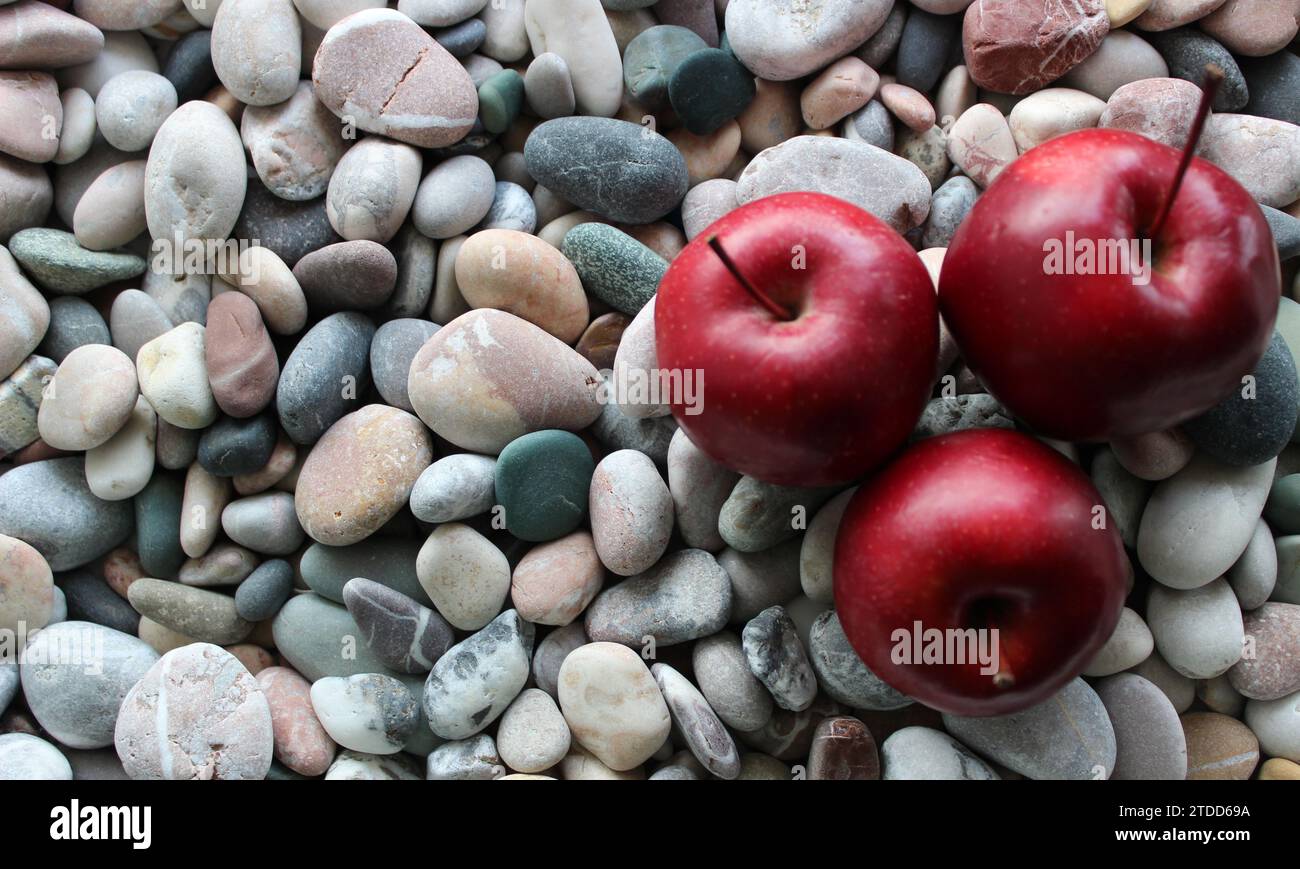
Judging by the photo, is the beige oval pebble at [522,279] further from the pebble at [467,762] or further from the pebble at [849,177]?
the pebble at [467,762]

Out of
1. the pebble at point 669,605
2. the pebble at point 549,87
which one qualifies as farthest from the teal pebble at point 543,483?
the pebble at point 549,87

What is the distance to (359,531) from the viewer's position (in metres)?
1.07

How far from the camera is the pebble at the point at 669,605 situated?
102 cm

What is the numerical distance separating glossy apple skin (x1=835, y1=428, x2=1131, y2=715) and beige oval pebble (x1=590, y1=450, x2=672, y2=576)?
246mm

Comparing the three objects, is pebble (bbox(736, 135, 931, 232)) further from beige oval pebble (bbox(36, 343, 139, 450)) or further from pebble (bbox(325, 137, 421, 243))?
beige oval pebble (bbox(36, 343, 139, 450))

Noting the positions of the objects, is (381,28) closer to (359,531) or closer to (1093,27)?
(359,531)

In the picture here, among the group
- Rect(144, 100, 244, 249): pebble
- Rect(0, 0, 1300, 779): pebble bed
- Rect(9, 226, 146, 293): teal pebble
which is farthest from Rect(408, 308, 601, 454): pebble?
Rect(9, 226, 146, 293): teal pebble

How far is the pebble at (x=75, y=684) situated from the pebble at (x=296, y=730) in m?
0.16

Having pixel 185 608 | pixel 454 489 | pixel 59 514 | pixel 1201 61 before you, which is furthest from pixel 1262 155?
pixel 59 514

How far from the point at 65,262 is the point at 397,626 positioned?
0.61m

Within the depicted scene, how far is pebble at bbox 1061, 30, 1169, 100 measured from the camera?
1104mm

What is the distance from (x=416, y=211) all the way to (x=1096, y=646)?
89cm

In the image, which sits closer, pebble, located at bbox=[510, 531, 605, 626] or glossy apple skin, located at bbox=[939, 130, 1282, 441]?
glossy apple skin, located at bbox=[939, 130, 1282, 441]
